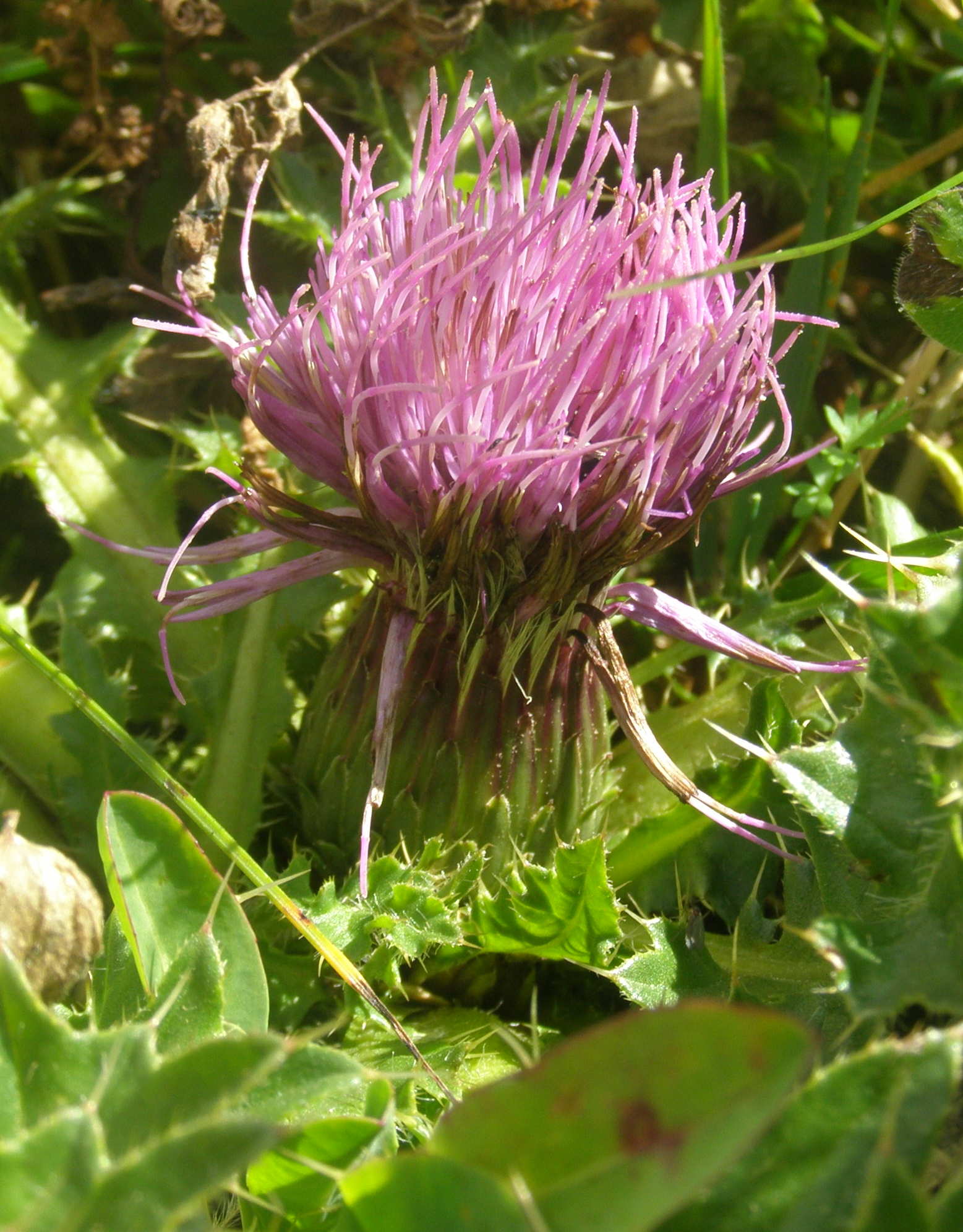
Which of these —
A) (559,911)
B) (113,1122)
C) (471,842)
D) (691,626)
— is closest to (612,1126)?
(113,1122)

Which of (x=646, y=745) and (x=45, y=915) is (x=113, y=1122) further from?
(x=646, y=745)

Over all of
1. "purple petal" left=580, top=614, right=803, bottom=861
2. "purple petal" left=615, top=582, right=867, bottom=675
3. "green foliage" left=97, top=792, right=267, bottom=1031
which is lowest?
"green foliage" left=97, top=792, right=267, bottom=1031

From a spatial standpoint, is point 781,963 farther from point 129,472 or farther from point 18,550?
point 18,550

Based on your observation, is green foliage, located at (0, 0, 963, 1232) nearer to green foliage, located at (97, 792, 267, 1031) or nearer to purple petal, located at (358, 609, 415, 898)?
green foliage, located at (97, 792, 267, 1031)

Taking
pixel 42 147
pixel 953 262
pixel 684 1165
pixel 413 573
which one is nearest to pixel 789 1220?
pixel 684 1165

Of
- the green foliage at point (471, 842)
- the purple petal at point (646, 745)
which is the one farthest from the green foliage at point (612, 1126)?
the purple petal at point (646, 745)

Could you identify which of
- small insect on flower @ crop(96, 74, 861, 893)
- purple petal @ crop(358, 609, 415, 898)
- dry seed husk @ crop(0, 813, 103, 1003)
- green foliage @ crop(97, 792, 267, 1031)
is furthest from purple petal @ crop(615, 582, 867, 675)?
dry seed husk @ crop(0, 813, 103, 1003)

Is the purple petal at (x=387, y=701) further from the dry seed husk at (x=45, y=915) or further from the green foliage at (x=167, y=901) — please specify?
the dry seed husk at (x=45, y=915)
